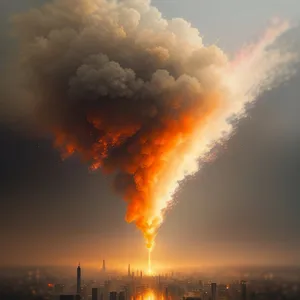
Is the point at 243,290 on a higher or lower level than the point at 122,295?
higher

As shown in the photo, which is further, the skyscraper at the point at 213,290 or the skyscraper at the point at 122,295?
the skyscraper at the point at 122,295

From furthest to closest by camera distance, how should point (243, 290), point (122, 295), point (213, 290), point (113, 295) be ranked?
point (122, 295) < point (113, 295) < point (213, 290) < point (243, 290)

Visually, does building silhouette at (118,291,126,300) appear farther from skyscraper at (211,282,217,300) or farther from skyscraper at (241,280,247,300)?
skyscraper at (241,280,247,300)

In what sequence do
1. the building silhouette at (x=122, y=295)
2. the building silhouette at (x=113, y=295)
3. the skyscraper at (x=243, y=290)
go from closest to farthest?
the skyscraper at (x=243, y=290), the building silhouette at (x=113, y=295), the building silhouette at (x=122, y=295)

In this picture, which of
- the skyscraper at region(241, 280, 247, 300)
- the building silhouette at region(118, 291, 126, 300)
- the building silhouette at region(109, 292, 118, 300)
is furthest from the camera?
the building silhouette at region(118, 291, 126, 300)

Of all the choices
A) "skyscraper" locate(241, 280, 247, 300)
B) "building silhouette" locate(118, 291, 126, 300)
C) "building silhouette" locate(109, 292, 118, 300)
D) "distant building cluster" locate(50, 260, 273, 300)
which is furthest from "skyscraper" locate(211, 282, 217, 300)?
"building silhouette" locate(109, 292, 118, 300)

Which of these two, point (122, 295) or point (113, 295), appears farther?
point (122, 295)

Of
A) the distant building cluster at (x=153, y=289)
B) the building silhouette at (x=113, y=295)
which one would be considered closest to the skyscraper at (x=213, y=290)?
the distant building cluster at (x=153, y=289)

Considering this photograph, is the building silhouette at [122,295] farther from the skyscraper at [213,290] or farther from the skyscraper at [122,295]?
the skyscraper at [213,290]

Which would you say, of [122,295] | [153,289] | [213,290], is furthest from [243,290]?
[122,295]

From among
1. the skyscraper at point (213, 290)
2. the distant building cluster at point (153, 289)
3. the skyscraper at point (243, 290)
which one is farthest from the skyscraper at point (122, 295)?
the skyscraper at point (243, 290)

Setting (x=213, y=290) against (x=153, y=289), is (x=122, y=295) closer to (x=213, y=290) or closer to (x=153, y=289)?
(x=153, y=289)

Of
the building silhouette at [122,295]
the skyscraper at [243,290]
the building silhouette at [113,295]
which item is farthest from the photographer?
the building silhouette at [122,295]
